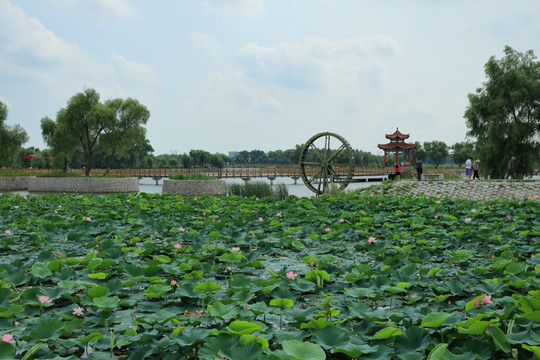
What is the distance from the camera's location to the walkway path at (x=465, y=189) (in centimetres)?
1417

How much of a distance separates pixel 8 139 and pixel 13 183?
31.5 ft

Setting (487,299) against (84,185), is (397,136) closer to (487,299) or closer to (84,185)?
(84,185)

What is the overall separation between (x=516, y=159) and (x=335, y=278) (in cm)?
2522

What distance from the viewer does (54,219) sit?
538 centimetres

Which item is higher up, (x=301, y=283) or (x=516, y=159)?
(x=516, y=159)

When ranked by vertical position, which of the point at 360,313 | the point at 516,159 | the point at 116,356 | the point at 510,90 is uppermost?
the point at 510,90

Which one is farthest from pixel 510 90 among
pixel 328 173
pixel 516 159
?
pixel 328 173

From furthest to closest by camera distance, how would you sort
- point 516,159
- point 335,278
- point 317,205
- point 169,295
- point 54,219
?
point 516,159 → point 317,205 → point 54,219 → point 335,278 → point 169,295

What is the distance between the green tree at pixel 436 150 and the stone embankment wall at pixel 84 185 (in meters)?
77.8

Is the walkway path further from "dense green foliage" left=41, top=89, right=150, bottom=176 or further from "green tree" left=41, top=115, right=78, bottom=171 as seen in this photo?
"green tree" left=41, top=115, right=78, bottom=171

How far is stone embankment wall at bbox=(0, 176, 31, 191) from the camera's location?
26109mm

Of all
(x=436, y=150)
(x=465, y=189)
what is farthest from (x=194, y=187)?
(x=436, y=150)

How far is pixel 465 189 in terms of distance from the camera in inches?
592

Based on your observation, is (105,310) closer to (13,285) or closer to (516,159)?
(13,285)
